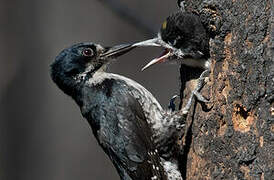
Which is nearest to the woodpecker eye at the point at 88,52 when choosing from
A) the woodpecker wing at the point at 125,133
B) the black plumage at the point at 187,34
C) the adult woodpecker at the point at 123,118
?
the adult woodpecker at the point at 123,118

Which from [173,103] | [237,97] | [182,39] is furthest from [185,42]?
[237,97]

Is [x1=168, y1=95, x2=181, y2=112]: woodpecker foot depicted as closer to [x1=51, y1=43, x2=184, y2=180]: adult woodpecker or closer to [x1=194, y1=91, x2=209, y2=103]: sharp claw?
[x1=51, y1=43, x2=184, y2=180]: adult woodpecker

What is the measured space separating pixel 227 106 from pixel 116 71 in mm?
5330

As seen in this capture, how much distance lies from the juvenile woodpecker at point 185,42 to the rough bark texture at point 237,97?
8cm

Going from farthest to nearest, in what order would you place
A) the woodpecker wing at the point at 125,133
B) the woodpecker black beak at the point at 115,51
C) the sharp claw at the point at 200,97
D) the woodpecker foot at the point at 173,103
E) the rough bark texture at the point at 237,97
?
the woodpecker black beak at the point at 115,51
the woodpecker foot at the point at 173,103
the woodpecker wing at the point at 125,133
the sharp claw at the point at 200,97
the rough bark texture at the point at 237,97

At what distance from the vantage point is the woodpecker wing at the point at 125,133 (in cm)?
480

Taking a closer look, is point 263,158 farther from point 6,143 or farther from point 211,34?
point 6,143

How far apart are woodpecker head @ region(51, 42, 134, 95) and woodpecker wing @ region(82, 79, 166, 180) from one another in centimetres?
28

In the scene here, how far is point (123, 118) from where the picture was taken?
16.1 feet

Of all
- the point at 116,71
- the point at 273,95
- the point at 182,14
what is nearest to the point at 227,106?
the point at 273,95

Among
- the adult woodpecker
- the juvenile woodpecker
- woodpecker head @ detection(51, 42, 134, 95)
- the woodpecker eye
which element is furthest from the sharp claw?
the woodpecker eye

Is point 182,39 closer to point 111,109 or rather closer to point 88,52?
point 111,109

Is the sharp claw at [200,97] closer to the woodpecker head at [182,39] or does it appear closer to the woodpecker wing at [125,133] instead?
the woodpecker head at [182,39]

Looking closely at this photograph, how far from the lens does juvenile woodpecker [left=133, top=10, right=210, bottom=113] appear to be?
453cm
